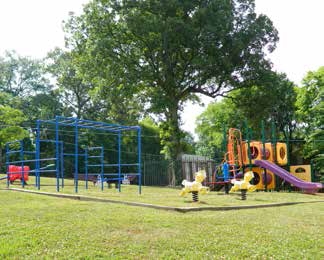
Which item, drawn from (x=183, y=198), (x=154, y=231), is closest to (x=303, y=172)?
(x=183, y=198)

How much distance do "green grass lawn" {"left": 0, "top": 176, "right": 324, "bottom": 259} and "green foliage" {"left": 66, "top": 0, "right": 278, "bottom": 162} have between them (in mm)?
19586

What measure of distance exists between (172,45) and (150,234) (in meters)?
22.6

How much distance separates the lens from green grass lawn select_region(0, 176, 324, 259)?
255 inches

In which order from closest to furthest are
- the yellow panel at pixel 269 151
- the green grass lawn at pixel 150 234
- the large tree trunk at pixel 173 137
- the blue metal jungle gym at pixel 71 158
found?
the green grass lawn at pixel 150 234 < the blue metal jungle gym at pixel 71 158 < the yellow panel at pixel 269 151 < the large tree trunk at pixel 173 137

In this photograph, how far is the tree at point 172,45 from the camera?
28703mm

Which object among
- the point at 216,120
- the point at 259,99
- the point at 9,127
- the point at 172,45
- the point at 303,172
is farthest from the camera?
the point at 216,120

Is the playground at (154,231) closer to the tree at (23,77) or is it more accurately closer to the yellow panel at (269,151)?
the yellow panel at (269,151)

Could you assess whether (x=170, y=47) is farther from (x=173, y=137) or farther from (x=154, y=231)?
(x=154, y=231)

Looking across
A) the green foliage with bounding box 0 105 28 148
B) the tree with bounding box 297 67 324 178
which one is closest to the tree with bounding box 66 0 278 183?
→ the tree with bounding box 297 67 324 178

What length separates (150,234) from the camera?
754 centimetres

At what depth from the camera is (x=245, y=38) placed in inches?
1187

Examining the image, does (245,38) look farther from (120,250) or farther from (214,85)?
(120,250)

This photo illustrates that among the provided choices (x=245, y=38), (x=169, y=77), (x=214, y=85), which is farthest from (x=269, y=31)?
(x=169, y=77)

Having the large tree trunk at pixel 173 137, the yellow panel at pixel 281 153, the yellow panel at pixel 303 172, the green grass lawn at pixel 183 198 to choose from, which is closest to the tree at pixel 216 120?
the large tree trunk at pixel 173 137
